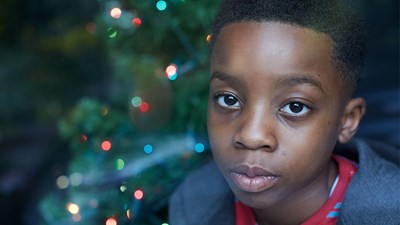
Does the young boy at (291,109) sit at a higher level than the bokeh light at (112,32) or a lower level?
lower

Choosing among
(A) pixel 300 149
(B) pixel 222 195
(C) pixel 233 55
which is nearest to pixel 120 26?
(B) pixel 222 195

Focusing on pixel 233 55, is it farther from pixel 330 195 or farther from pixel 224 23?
pixel 330 195

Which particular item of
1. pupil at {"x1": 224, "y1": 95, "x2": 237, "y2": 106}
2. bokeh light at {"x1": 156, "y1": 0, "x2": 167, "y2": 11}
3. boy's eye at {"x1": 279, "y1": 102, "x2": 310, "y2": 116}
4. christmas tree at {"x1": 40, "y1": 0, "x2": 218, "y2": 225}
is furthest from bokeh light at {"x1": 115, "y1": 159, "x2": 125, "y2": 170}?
boy's eye at {"x1": 279, "y1": 102, "x2": 310, "y2": 116}

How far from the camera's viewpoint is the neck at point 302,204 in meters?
1.39

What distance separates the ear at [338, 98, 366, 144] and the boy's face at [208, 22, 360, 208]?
7 centimetres

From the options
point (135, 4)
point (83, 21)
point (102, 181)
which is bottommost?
point (102, 181)

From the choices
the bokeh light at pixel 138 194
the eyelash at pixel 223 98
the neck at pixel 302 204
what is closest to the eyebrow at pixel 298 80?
the eyelash at pixel 223 98

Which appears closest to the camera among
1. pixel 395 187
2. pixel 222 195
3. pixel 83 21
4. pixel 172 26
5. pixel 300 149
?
pixel 300 149

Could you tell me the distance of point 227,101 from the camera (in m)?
1.29

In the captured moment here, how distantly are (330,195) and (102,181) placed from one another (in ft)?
2.79

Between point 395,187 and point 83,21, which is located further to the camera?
point 83,21

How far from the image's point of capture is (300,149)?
4.06 ft

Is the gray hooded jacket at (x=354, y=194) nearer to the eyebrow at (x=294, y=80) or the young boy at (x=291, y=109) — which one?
the young boy at (x=291, y=109)

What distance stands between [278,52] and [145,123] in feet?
2.69
